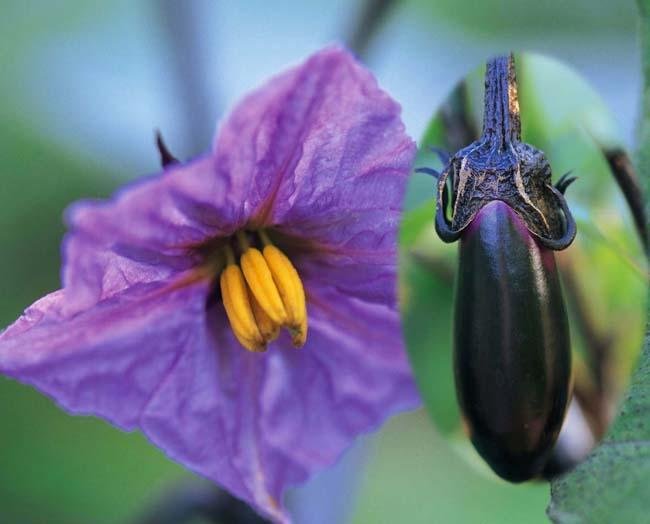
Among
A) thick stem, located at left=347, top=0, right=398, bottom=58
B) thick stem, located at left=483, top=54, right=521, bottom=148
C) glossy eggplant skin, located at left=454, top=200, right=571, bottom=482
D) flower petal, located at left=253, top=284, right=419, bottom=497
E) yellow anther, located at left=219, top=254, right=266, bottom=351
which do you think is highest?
thick stem, located at left=483, top=54, right=521, bottom=148

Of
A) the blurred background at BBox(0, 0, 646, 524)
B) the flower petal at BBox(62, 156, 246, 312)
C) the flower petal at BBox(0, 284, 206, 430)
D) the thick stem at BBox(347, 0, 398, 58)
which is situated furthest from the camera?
the blurred background at BBox(0, 0, 646, 524)

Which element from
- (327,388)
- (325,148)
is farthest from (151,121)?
(325,148)

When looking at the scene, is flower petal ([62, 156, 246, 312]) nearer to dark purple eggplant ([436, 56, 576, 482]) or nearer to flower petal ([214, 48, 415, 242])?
flower petal ([214, 48, 415, 242])

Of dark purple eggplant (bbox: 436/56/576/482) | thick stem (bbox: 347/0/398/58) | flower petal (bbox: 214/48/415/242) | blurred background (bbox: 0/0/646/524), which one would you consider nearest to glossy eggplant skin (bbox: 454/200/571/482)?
dark purple eggplant (bbox: 436/56/576/482)

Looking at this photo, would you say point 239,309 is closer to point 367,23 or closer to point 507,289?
point 507,289

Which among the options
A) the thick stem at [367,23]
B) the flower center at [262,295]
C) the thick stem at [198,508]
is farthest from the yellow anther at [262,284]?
the thick stem at [367,23]

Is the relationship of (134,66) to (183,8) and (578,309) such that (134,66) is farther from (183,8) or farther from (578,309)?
(578,309)

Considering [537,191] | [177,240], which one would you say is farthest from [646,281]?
[177,240]

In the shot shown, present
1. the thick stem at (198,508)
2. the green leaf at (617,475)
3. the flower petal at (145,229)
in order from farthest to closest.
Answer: the thick stem at (198,508)
the flower petal at (145,229)
the green leaf at (617,475)

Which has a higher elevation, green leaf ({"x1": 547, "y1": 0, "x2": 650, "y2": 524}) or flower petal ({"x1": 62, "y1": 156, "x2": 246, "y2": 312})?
flower petal ({"x1": 62, "y1": 156, "x2": 246, "y2": 312})

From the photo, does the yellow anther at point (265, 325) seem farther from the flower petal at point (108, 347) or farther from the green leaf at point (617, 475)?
the green leaf at point (617, 475)
